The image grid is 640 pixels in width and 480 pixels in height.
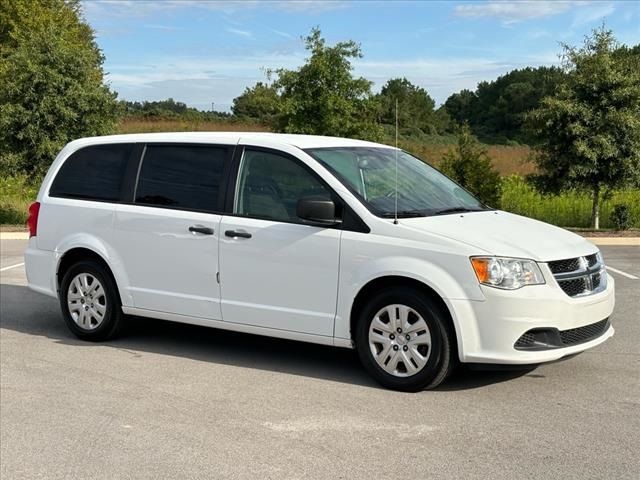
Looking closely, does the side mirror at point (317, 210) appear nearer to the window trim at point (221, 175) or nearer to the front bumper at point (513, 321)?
the window trim at point (221, 175)

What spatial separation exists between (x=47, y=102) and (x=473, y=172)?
1000 cm

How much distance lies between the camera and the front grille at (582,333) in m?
5.50

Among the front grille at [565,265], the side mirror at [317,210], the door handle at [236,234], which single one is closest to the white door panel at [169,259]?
the door handle at [236,234]

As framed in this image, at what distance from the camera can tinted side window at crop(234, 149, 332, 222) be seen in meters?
6.14

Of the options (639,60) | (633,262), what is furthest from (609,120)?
(633,262)

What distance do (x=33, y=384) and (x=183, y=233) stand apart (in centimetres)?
165

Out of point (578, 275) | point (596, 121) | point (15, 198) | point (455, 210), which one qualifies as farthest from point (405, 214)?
point (15, 198)

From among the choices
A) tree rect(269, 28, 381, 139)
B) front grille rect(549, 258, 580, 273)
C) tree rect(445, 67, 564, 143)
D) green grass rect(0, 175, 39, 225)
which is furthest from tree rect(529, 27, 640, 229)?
tree rect(445, 67, 564, 143)

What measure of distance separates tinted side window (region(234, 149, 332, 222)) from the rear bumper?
2.23 metres

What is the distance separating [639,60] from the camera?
54.3 feet

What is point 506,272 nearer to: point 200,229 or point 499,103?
point 200,229

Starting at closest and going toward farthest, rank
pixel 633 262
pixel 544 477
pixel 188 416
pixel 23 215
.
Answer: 1. pixel 544 477
2. pixel 188 416
3. pixel 633 262
4. pixel 23 215

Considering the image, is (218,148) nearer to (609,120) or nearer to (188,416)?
(188,416)

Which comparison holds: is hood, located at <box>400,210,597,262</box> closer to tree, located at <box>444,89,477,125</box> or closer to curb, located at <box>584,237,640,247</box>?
curb, located at <box>584,237,640,247</box>
